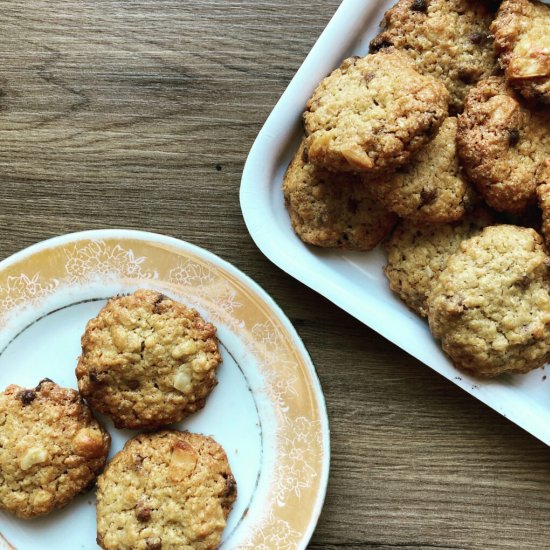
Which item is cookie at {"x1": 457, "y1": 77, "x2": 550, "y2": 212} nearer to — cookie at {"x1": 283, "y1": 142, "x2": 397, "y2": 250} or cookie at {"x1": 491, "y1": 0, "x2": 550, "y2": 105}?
cookie at {"x1": 491, "y1": 0, "x2": 550, "y2": 105}

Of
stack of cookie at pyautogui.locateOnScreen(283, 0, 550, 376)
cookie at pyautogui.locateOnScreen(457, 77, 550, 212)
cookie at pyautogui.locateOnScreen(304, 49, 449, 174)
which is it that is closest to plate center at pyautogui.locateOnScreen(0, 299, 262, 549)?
stack of cookie at pyautogui.locateOnScreen(283, 0, 550, 376)

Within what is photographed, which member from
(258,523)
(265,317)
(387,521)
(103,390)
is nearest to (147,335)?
(103,390)

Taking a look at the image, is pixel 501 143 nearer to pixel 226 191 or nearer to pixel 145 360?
pixel 226 191

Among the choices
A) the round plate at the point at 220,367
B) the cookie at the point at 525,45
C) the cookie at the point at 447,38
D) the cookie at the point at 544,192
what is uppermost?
the cookie at the point at 525,45

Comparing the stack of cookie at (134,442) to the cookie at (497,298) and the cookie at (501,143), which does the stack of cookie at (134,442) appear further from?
the cookie at (501,143)

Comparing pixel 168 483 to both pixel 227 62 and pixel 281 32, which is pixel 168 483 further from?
pixel 281 32

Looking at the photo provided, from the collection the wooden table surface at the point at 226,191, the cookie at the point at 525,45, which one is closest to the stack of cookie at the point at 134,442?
the wooden table surface at the point at 226,191
